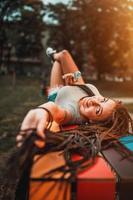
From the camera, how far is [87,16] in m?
50.3

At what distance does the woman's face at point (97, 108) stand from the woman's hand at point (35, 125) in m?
0.70

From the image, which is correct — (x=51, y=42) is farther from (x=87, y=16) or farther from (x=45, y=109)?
(x=45, y=109)

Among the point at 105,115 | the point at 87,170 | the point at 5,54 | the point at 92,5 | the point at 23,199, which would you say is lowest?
the point at 23,199

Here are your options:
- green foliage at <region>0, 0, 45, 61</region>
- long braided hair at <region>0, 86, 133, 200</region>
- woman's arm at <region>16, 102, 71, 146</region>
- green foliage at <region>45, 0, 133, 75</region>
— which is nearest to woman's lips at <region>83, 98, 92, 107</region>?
long braided hair at <region>0, 86, 133, 200</region>

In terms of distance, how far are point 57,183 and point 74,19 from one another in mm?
54428

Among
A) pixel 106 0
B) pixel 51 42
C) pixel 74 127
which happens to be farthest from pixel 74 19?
pixel 74 127

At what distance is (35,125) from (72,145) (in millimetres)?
386

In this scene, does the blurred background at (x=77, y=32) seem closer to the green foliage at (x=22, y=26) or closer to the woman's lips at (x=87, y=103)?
the green foliage at (x=22, y=26)

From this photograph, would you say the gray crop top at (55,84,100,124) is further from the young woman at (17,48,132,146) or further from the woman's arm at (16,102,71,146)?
the woman's arm at (16,102,71,146)

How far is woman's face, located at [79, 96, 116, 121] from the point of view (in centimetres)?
383

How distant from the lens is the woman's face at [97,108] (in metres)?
3.83

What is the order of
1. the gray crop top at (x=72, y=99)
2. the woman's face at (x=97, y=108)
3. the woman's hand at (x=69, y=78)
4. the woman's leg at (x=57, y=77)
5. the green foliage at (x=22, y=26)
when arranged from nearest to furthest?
the woman's face at (x=97, y=108), the gray crop top at (x=72, y=99), the woman's hand at (x=69, y=78), the woman's leg at (x=57, y=77), the green foliage at (x=22, y=26)

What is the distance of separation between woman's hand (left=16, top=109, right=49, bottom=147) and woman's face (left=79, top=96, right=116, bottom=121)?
0.70 m

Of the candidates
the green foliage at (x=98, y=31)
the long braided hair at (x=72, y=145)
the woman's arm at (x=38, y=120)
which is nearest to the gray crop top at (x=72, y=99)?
the long braided hair at (x=72, y=145)
